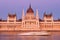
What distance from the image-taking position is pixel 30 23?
72.4 meters

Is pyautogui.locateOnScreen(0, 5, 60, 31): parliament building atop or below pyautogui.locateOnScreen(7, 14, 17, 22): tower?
below

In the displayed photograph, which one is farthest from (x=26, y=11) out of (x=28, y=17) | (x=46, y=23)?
(x=46, y=23)

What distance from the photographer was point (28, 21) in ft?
240

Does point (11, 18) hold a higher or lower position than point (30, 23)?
higher

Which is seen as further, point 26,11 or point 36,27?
point 26,11

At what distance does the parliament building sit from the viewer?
7188cm

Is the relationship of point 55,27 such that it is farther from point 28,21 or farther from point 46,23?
point 28,21

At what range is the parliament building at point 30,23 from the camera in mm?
71875

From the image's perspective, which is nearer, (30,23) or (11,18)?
(30,23)

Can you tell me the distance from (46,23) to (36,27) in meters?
3.73

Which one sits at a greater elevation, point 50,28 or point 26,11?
point 26,11

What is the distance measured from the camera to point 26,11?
79625mm

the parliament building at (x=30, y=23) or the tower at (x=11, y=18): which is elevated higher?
the tower at (x=11, y=18)

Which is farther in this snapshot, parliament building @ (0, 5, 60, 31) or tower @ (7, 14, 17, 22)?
tower @ (7, 14, 17, 22)
